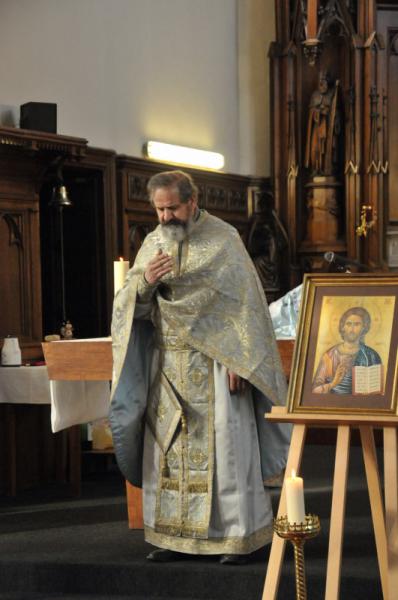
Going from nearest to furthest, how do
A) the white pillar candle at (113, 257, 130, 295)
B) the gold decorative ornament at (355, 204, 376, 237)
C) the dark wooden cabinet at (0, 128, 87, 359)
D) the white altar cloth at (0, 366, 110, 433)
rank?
the white pillar candle at (113, 257, 130, 295)
the white altar cloth at (0, 366, 110, 433)
the dark wooden cabinet at (0, 128, 87, 359)
the gold decorative ornament at (355, 204, 376, 237)

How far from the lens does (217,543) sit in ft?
Answer: 16.3

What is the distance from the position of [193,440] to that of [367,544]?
1002 millimetres

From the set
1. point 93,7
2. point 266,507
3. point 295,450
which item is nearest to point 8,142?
point 93,7

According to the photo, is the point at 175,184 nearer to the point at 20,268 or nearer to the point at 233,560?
the point at 233,560

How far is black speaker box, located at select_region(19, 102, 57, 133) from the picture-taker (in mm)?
7520

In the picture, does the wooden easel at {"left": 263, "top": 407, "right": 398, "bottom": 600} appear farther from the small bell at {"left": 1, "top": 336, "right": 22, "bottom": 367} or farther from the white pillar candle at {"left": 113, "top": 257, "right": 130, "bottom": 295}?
the small bell at {"left": 1, "top": 336, "right": 22, "bottom": 367}

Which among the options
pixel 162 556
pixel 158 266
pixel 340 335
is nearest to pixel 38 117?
pixel 158 266

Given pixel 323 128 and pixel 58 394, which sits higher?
pixel 323 128

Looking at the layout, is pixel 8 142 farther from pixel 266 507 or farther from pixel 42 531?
pixel 266 507

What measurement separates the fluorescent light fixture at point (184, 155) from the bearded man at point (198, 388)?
442 cm

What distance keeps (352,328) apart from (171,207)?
124cm

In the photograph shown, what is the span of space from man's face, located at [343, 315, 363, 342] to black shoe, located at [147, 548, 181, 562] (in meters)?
1.64

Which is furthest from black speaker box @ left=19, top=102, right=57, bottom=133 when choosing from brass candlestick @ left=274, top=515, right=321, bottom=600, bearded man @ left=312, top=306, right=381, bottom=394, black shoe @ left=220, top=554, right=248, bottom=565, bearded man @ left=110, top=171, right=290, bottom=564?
brass candlestick @ left=274, top=515, right=321, bottom=600

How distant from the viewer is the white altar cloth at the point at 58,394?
6.12 metres
